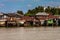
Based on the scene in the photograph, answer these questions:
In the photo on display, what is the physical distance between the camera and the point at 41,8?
120 metres

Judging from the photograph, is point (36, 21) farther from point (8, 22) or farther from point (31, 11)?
point (31, 11)

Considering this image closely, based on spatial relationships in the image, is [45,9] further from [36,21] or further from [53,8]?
[36,21]

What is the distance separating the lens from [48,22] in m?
68.3

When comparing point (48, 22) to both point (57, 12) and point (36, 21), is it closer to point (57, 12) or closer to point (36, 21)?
point (36, 21)

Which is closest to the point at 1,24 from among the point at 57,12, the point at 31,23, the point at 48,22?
the point at 31,23

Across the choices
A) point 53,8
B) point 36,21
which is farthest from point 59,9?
point 36,21

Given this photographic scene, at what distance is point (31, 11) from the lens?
4845 inches

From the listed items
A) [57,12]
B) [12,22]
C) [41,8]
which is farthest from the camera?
[41,8]

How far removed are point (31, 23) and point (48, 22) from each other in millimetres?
5054

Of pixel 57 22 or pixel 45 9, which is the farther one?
pixel 45 9

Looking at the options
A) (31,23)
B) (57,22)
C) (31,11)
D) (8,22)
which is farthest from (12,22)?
(31,11)

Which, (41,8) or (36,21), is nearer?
(36,21)

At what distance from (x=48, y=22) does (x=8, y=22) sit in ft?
36.5

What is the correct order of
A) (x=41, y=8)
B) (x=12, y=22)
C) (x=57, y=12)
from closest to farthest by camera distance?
(x=12, y=22) < (x=57, y=12) < (x=41, y=8)
